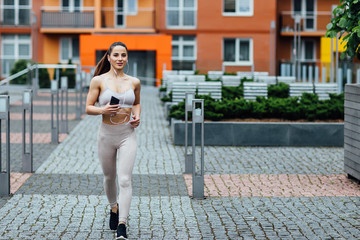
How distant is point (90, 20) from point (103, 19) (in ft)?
2.42

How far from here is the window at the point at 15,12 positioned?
4534cm

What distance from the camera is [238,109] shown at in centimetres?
1509

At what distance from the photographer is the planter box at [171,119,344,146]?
14.2 meters

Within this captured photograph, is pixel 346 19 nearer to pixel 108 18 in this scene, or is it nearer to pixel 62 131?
pixel 62 131

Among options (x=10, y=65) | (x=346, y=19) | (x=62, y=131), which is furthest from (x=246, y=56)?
(x=346, y=19)

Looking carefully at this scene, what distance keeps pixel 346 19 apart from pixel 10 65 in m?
35.0

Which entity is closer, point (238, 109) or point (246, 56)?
point (238, 109)

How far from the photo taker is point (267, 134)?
1426 cm

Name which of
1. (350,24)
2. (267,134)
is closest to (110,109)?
(350,24)

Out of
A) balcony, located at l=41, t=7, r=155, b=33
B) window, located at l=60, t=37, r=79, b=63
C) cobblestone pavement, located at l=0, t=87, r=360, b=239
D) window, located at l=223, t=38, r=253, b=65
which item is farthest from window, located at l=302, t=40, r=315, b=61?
cobblestone pavement, located at l=0, t=87, r=360, b=239

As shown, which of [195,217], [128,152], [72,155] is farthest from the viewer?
[72,155]

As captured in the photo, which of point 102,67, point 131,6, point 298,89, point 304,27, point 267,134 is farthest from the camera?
point 304,27

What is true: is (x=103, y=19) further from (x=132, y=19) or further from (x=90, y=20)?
(x=132, y=19)

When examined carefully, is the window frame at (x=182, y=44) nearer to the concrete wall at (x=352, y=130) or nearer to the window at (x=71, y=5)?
the window at (x=71, y=5)
